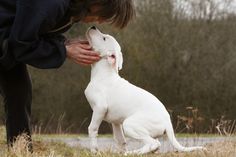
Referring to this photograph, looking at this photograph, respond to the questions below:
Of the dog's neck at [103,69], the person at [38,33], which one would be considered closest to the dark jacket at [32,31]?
the person at [38,33]

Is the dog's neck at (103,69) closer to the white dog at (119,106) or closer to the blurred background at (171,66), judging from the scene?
the white dog at (119,106)

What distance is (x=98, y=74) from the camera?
201 inches

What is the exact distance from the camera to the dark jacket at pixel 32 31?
3492mm

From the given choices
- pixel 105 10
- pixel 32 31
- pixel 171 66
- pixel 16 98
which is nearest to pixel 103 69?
pixel 16 98

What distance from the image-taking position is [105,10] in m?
3.86

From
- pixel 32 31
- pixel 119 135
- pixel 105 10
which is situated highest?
pixel 105 10

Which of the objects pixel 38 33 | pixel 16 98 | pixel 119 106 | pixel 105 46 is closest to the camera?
pixel 38 33

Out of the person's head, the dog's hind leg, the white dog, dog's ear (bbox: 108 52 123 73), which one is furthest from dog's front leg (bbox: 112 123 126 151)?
the person's head

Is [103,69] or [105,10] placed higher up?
[105,10]

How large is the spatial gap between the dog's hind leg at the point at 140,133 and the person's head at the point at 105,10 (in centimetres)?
106

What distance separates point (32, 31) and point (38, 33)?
0.12m

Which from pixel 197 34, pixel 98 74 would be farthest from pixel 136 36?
pixel 98 74

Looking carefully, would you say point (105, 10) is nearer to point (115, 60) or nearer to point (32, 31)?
point (32, 31)

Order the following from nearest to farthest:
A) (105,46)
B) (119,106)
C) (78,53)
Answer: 1. (78,53)
2. (119,106)
3. (105,46)
